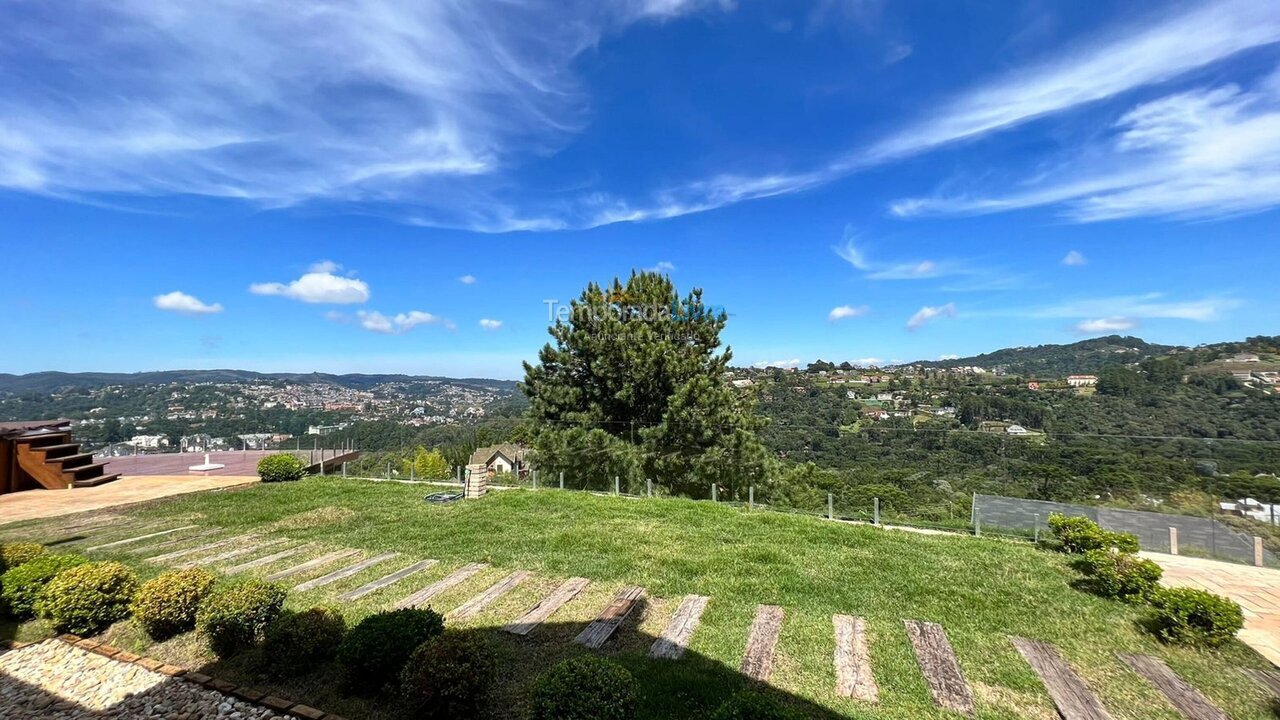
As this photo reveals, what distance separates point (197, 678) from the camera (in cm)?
337

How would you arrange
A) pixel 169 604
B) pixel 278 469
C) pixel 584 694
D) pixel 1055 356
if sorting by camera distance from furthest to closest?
pixel 1055 356, pixel 278 469, pixel 169 604, pixel 584 694

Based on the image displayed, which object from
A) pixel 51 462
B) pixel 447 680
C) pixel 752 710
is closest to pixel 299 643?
pixel 447 680

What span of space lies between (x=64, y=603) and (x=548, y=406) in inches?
361

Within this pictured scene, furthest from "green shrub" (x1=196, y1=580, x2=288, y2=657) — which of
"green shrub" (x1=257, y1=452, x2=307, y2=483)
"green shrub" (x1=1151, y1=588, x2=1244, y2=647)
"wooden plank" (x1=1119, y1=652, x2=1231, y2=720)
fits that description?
"green shrub" (x1=257, y1=452, x2=307, y2=483)

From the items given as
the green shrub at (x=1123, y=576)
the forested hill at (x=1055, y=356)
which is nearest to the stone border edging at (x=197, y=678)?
the green shrub at (x=1123, y=576)

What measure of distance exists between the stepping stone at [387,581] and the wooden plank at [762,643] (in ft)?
12.7

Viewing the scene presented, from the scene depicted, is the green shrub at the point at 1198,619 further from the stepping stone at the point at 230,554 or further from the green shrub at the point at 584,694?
the stepping stone at the point at 230,554

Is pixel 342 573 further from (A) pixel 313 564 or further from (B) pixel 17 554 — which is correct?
(B) pixel 17 554

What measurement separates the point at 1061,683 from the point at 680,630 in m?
2.70

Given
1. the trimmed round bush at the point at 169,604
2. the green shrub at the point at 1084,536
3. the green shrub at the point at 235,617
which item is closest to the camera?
the green shrub at the point at 235,617

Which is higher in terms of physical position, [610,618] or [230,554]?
[610,618]

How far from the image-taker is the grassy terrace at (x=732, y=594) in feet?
10.9

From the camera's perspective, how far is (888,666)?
12.1 ft

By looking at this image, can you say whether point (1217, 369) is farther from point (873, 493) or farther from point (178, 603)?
point (178, 603)
